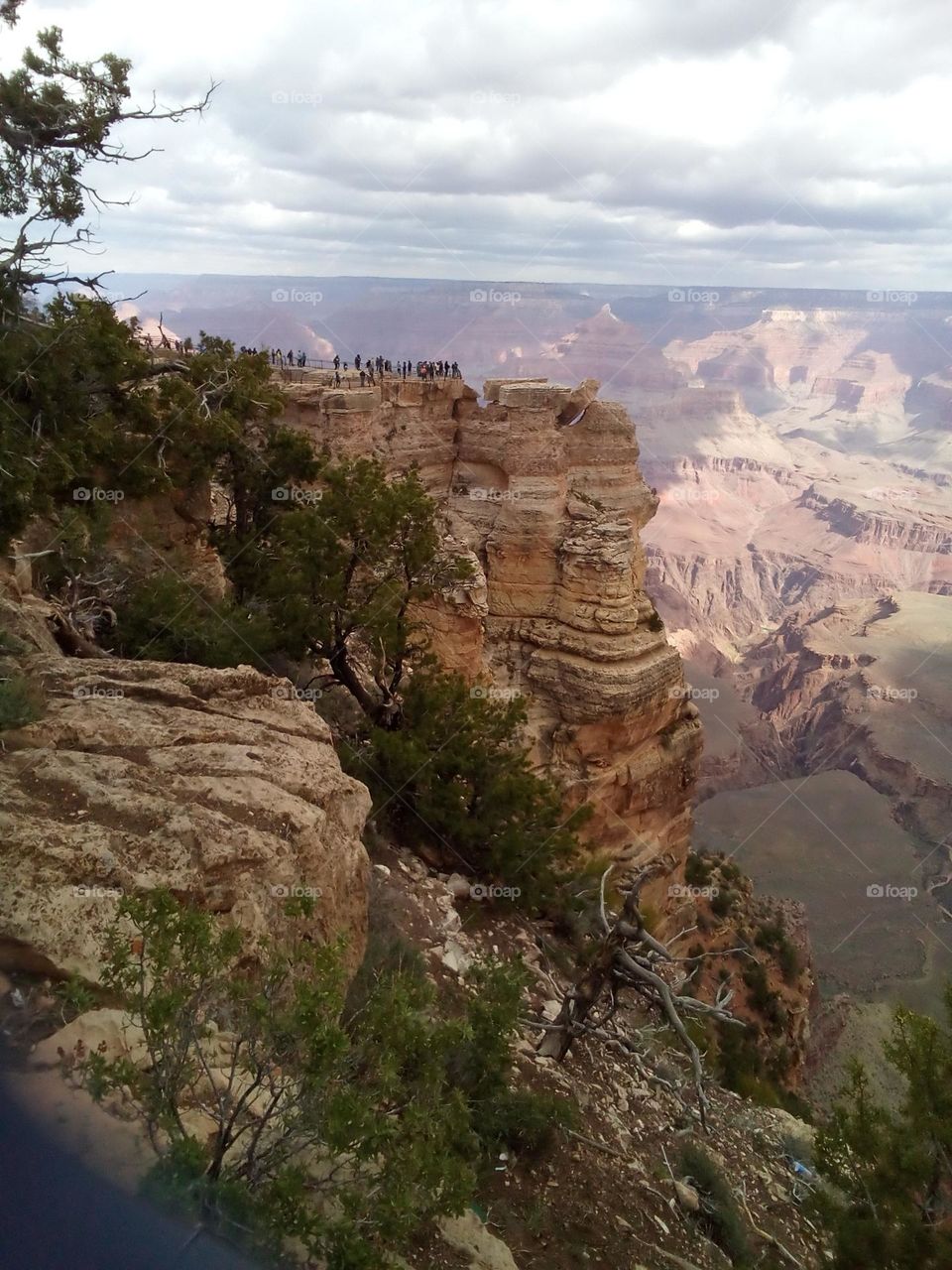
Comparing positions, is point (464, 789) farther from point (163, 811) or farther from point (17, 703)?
point (17, 703)

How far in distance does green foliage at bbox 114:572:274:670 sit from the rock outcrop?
3.14 metres

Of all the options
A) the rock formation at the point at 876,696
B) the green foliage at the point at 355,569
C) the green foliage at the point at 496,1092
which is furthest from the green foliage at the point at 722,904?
the rock formation at the point at 876,696

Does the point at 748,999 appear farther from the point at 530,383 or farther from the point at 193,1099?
the point at 193,1099

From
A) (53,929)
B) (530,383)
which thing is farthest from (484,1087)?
(530,383)

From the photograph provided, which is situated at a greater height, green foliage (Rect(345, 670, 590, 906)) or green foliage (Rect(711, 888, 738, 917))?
green foliage (Rect(345, 670, 590, 906))

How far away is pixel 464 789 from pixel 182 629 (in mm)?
4254

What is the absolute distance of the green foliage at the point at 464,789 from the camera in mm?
11016

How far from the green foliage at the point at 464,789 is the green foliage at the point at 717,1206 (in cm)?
410

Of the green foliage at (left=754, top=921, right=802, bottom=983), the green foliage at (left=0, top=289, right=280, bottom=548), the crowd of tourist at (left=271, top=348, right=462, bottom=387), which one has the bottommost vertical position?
the green foliage at (left=754, top=921, right=802, bottom=983)

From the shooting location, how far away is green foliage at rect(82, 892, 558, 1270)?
132 inches

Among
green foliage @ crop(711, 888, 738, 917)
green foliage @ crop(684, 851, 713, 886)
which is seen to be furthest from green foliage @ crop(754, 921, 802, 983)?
green foliage @ crop(684, 851, 713, 886)

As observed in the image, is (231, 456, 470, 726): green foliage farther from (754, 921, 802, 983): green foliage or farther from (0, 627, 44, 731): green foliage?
(754, 921, 802, 983): green foliage

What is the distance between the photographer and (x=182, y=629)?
10.6 metres

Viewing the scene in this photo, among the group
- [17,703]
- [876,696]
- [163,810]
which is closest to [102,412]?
[17,703]
